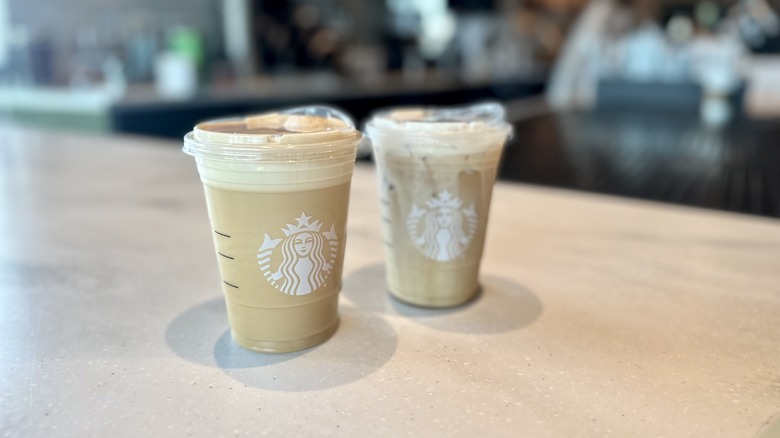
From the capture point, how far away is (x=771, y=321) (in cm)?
66

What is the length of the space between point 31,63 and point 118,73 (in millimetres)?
451

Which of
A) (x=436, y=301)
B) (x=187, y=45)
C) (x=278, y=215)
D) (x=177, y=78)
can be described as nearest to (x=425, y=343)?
(x=436, y=301)

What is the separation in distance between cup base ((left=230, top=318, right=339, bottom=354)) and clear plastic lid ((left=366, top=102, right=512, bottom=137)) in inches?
9.0

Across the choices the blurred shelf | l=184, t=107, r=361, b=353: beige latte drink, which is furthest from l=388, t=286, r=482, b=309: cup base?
the blurred shelf

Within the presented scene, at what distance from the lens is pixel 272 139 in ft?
1.68

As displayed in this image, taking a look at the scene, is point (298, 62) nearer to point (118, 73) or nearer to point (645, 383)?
point (118, 73)

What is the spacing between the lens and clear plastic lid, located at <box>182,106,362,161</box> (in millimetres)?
509

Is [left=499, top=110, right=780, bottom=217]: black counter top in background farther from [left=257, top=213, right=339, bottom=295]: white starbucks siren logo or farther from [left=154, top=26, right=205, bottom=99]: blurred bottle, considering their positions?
[left=154, top=26, right=205, bottom=99]: blurred bottle

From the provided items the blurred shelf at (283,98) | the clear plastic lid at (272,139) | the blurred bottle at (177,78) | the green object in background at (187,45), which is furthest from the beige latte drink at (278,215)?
the green object in background at (187,45)

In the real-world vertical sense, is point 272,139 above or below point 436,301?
above

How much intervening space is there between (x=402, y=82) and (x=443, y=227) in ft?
11.9

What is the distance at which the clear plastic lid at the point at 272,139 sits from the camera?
51cm

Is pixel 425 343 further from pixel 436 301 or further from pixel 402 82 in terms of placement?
pixel 402 82

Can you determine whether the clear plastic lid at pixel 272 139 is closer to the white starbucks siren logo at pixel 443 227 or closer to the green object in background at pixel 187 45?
the white starbucks siren logo at pixel 443 227
